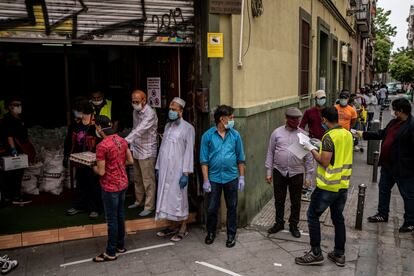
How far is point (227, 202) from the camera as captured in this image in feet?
18.0

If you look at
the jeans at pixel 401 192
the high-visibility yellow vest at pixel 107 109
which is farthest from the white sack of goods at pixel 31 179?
the jeans at pixel 401 192

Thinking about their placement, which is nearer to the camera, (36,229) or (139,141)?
(36,229)

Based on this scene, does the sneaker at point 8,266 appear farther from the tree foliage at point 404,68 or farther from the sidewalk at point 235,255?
the tree foliage at point 404,68

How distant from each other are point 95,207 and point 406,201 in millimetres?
4663

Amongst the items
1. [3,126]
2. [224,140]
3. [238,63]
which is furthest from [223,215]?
[3,126]

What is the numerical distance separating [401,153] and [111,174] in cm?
412

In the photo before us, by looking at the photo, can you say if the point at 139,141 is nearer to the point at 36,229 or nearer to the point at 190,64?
the point at 190,64

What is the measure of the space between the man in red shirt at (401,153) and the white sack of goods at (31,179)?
5.38 metres

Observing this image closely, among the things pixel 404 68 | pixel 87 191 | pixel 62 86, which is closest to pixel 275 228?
pixel 87 191

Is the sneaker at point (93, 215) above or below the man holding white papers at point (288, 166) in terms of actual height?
below

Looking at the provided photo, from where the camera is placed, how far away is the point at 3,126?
6527mm

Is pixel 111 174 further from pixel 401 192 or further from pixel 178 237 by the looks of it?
pixel 401 192

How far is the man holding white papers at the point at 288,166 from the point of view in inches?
221

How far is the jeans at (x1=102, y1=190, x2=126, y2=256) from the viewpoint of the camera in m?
4.91
